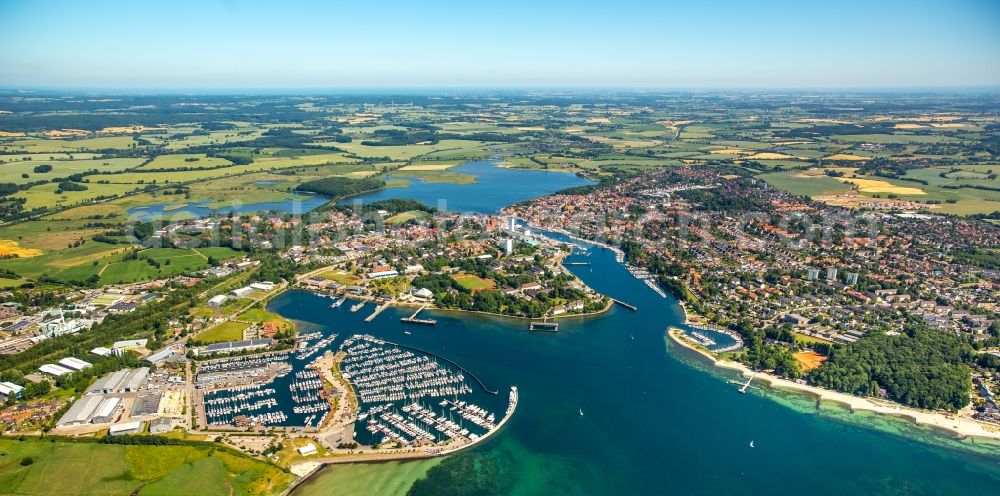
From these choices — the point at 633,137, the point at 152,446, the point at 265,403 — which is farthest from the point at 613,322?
the point at 633,137

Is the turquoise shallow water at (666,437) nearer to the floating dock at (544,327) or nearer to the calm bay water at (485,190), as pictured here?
the floating dock at (544,327)

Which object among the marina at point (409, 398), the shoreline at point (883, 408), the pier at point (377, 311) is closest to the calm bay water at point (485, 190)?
the pier at point (377, 311)

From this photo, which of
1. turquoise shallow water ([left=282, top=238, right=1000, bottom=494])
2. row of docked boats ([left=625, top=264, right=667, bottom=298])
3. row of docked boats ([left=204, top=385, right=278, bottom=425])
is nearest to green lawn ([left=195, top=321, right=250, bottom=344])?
row of docked boats ([left=204, top=385, right=278, bottom=425])

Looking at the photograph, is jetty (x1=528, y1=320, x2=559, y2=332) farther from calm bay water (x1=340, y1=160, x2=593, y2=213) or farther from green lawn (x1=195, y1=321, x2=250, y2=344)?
calm bay water (x1=340, y1=160, x2=593, y2=213)

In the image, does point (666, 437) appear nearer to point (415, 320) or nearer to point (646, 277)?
point (415, 320)

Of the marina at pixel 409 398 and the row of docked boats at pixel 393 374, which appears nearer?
the marina at pixel 409 398
